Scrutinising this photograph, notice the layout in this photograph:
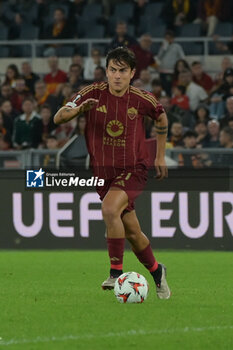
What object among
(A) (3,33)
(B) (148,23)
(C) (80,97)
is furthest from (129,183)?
(A) (3,33)

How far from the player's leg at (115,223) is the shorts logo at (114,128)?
480 mm

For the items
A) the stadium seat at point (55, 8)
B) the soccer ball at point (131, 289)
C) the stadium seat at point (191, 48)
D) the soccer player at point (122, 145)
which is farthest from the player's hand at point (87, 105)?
the stadium seat at point (55, 8)

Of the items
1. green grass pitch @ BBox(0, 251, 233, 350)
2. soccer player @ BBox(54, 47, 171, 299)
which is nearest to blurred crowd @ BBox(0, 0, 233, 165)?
green grass pitch @ BBox(0, 251, 233, 350)

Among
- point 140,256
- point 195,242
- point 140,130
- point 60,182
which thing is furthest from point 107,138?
point 195,242

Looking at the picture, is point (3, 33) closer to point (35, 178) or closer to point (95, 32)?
point (95, 32)

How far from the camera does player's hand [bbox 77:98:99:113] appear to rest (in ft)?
26.3

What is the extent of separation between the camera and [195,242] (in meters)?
14.5

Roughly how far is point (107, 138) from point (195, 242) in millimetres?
6061

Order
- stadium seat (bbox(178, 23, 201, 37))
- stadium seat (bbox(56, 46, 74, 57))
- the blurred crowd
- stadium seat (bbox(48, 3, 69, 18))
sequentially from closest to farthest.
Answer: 1. the blurred crowd
2. stadium seat (bbox(178, 23, 201, 37))
3. stadium seat (bbox(56, 46, 74, 57))
4. stadium seat (bbox(48, 3, 69, 18))

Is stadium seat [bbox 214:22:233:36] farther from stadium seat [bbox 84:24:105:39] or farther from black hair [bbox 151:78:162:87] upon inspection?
A: black hair [bbox 151:78:162:87]

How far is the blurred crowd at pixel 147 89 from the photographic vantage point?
1636 centimetres

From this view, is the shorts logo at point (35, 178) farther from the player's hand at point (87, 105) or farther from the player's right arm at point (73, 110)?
the player's hand at point (87, 105)

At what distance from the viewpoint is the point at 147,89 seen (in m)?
18.5

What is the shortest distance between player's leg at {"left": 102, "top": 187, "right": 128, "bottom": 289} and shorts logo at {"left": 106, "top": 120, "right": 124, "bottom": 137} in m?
0.48
